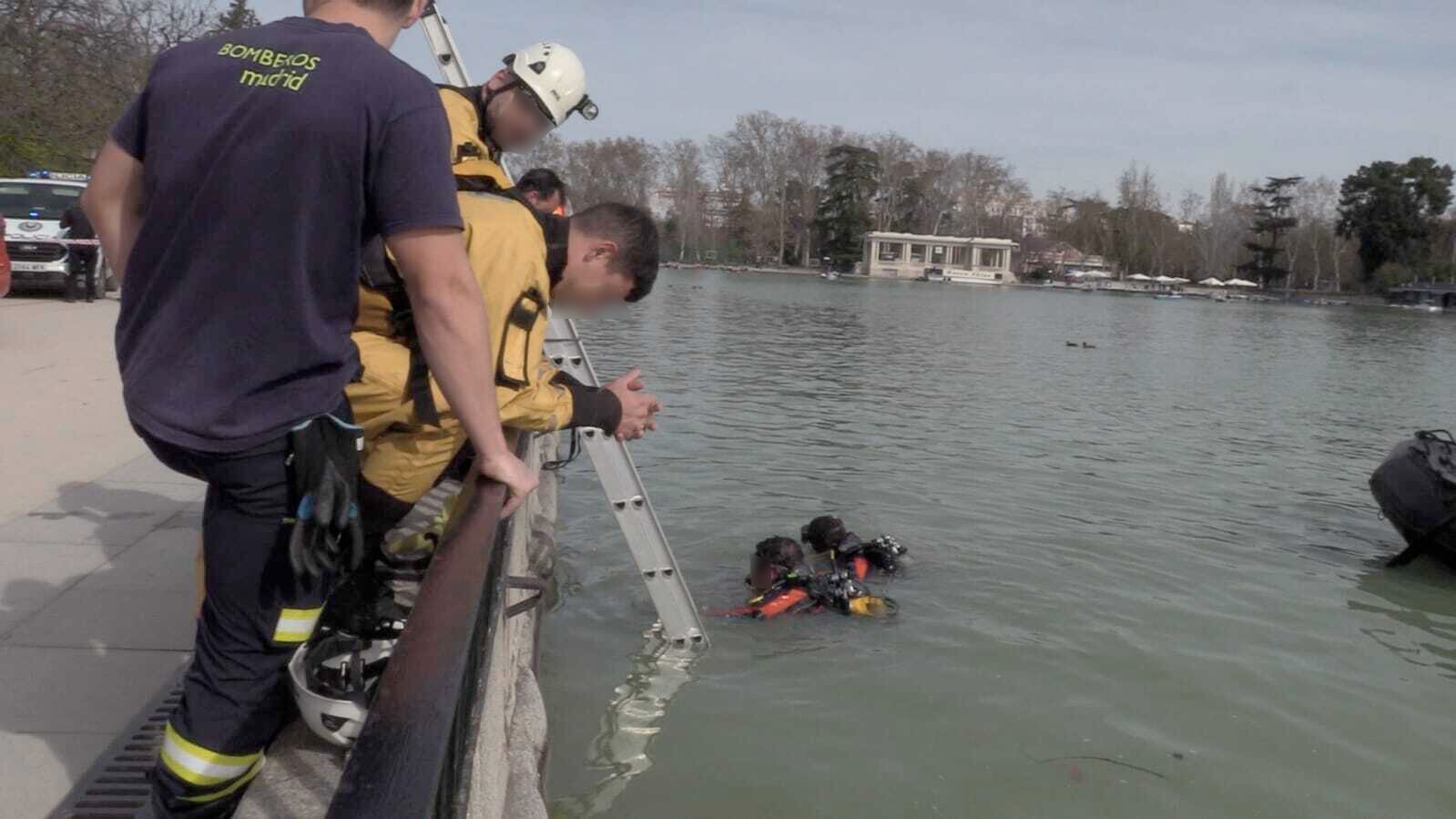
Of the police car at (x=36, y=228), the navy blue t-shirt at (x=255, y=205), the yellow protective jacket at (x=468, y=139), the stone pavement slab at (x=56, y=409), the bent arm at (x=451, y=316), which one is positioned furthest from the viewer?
the police car at (x=36, y=228)

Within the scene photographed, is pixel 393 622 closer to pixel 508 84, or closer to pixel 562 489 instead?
pixel 508 84

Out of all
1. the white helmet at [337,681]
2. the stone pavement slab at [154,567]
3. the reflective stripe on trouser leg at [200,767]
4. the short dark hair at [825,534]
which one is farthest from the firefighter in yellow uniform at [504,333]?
the short dark hair at [825,534]

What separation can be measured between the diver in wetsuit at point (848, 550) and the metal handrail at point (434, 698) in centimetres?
554

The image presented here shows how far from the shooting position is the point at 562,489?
1116 centimetres

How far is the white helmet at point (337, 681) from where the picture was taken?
110 inches

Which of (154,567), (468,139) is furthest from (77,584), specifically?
(468,139)

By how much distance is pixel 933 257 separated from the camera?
409ft

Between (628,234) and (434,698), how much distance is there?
2060 mm

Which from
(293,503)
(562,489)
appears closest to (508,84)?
(293,503)

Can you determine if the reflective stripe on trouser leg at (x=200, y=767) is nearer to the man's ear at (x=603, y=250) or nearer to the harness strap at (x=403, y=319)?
the harness strap at (x=403, y=319)

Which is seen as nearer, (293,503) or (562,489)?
(293,503)

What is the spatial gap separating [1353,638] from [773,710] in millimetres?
4569

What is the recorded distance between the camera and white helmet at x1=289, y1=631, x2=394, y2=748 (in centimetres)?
279

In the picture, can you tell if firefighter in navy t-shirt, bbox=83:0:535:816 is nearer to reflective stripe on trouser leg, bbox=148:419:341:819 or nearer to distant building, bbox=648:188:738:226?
reflective stripe on trouser leg, bbox=148:419:341:819
